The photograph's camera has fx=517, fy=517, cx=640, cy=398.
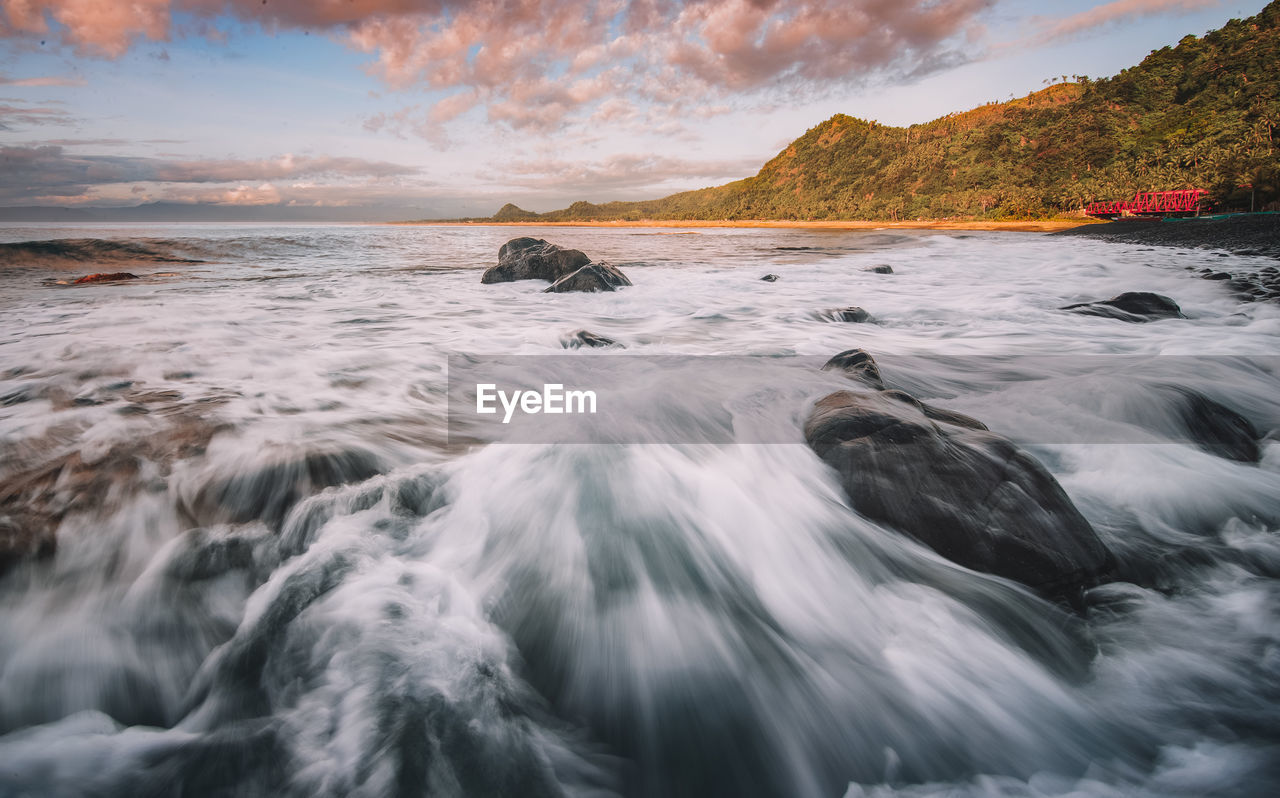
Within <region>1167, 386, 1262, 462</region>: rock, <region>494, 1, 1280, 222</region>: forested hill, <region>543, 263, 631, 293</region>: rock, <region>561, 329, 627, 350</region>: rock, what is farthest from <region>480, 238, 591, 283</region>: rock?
<region>494, 1, 1280, 222</region>: forested hill

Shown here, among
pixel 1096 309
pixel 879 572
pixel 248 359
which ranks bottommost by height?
pixel 879 572

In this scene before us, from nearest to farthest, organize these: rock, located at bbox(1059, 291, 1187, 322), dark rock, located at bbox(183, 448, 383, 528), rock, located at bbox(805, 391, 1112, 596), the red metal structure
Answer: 1. rock, located at bbox(805, 391, 1112, 596)
2. dark rock, located at bbox(183, 448, 383, 528)
3. rock, located at bbox(1059, 291, 1187, 322)
4. the red metal structure

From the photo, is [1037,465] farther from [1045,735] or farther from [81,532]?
[81,532]

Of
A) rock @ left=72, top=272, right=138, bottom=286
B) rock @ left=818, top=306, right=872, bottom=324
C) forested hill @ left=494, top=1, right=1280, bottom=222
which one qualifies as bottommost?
rock @ left=818, top=306, right=872, bottom=324

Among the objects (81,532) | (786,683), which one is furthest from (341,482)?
(786,683)

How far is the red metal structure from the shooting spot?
41812mm

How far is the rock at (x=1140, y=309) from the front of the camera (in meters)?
7.45

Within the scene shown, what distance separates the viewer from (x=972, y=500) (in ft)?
7.89

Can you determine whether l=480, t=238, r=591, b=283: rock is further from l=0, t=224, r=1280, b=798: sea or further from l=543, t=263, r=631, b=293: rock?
l=0, t=224, r=1280, b=798: sea

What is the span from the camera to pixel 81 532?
7.65 ft

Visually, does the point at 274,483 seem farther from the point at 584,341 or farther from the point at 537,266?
the point at 537,266

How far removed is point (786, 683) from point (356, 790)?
142 centimetres

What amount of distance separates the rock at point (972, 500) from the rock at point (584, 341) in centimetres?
413

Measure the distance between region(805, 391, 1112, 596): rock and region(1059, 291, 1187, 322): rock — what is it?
721 cm
